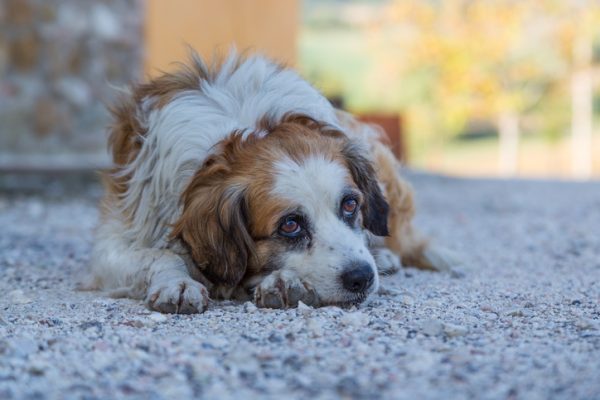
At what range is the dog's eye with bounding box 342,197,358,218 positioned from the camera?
4148 millimetres

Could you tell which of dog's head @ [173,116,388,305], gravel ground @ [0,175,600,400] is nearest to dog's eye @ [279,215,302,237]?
dog's head @ [173,116,388,305]

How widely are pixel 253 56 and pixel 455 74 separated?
18.4 metres

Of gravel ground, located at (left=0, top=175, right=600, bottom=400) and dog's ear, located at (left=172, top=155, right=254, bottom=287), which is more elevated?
dog's ear, located at (left=172, top=155, right=254, bottom=287)

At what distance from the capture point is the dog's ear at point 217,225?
408 centimetres

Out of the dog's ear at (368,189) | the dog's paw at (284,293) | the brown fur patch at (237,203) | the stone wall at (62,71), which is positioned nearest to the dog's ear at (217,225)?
the brown fur patch at (237,203)

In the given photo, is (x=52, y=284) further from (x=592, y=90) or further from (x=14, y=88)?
(x=592, y=90)

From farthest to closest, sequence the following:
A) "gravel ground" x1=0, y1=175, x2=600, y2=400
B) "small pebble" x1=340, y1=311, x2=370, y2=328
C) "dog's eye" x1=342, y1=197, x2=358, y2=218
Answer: "dog's eye" x1=342, y1=197, x2=358, y2=218 → "small pebble" x1=340, y1=311, x2=370, y2=328 → "gravel ground" x1=0, y1=175, x2=600, y2=400

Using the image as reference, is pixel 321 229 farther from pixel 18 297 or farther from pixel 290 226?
pixel 18 297

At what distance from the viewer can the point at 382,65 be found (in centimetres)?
2581

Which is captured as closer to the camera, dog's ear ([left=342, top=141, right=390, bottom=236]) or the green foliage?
dog's ear ([left=342, top=141, right=390, bottom=236])

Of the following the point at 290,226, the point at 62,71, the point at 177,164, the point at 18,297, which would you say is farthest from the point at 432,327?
the point at 62,71

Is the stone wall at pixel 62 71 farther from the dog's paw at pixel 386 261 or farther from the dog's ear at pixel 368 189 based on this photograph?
the dog's ear at pixel 368 189

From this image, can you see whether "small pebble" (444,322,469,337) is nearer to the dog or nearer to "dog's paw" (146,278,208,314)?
Result: the dog

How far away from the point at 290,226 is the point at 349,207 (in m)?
0.32
